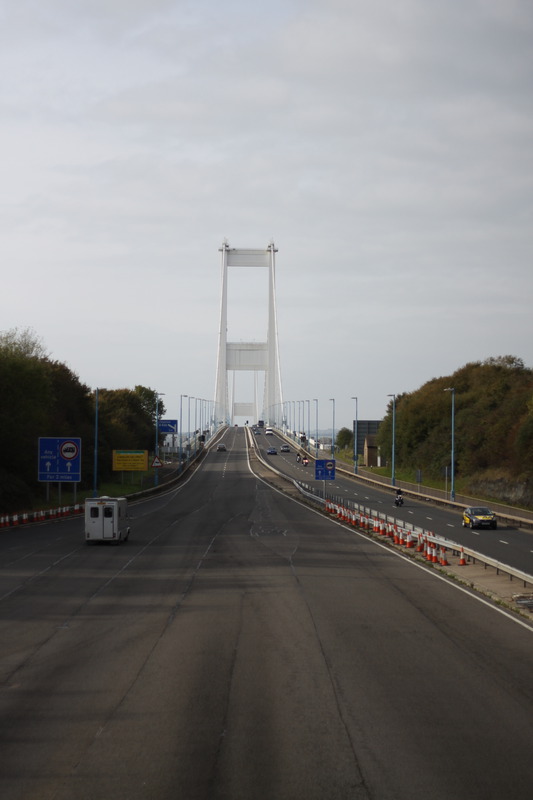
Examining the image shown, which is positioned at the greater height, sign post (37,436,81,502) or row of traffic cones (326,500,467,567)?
sign post (37,436,81,502)

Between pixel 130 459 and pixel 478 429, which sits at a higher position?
pixel 478 429

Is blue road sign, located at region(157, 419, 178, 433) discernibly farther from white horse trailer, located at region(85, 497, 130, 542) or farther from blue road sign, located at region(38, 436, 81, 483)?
white horse trailer, located at region(85, 497, 130, 542)

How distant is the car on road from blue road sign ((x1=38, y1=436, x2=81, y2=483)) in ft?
75.9

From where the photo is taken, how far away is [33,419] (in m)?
61.3

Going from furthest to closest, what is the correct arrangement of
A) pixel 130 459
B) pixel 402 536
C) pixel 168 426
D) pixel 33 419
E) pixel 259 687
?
pixel 168 426, pixel 130 459, pixel 33 419, pixel 402 536, pixel 259 687

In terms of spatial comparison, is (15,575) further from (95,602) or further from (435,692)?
(435,692)

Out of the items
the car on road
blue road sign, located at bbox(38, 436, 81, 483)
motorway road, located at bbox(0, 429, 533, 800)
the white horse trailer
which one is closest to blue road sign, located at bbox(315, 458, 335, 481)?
the car on road

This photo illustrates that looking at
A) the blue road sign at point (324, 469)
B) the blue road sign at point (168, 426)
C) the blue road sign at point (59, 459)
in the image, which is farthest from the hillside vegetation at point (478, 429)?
the blue road sign at point (59, 459)

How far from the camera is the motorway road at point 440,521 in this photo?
34.7 m

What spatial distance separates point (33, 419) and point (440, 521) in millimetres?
27721

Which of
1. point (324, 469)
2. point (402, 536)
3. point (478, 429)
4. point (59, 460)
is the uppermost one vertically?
point (478, 429)

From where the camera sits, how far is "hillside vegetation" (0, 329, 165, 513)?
5834cm

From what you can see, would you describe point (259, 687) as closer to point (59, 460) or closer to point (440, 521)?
point (440, 521)

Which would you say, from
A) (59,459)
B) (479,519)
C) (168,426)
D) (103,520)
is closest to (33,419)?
(59,459)
